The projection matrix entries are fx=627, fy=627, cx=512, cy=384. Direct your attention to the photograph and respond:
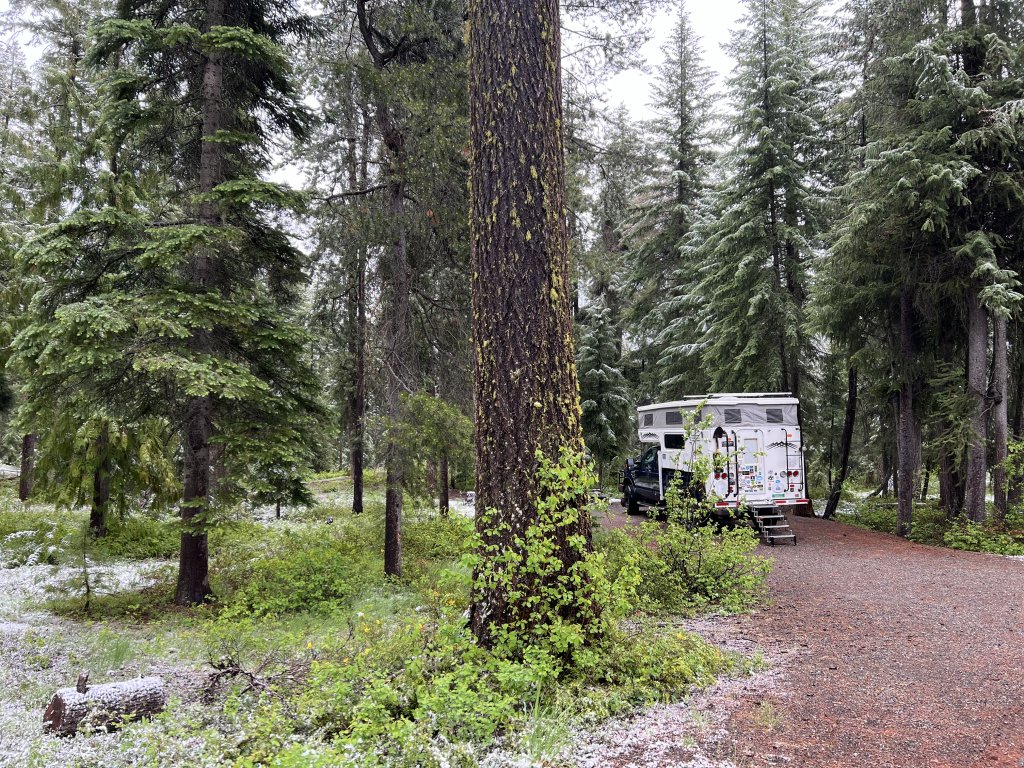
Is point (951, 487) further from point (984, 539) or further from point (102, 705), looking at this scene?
point (102, 705)

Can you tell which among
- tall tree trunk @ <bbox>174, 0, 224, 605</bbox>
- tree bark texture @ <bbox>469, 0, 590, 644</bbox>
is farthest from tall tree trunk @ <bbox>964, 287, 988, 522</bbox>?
tall tree trunk @ <bbox>174, 0, 224, 605</bbox>

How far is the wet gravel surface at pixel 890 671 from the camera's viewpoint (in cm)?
325

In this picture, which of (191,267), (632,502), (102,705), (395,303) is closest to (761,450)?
(632,502)

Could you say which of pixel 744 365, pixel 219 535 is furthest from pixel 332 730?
pixel 744 365

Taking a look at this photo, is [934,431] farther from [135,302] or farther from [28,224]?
[28,224]

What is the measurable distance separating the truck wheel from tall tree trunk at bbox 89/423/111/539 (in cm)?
1170

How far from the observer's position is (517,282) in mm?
4508

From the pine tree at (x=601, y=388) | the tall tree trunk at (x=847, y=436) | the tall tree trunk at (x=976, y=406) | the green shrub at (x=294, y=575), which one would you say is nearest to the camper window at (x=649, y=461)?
the tall tree trunk at (x=847, y=436)

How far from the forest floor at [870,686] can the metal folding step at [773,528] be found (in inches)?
157

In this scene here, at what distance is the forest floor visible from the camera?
10.6 feet

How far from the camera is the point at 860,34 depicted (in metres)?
15.3

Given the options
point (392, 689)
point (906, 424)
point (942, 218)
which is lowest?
point (392, 689)

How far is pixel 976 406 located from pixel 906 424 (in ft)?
6.70

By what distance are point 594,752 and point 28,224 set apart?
16477 mm
